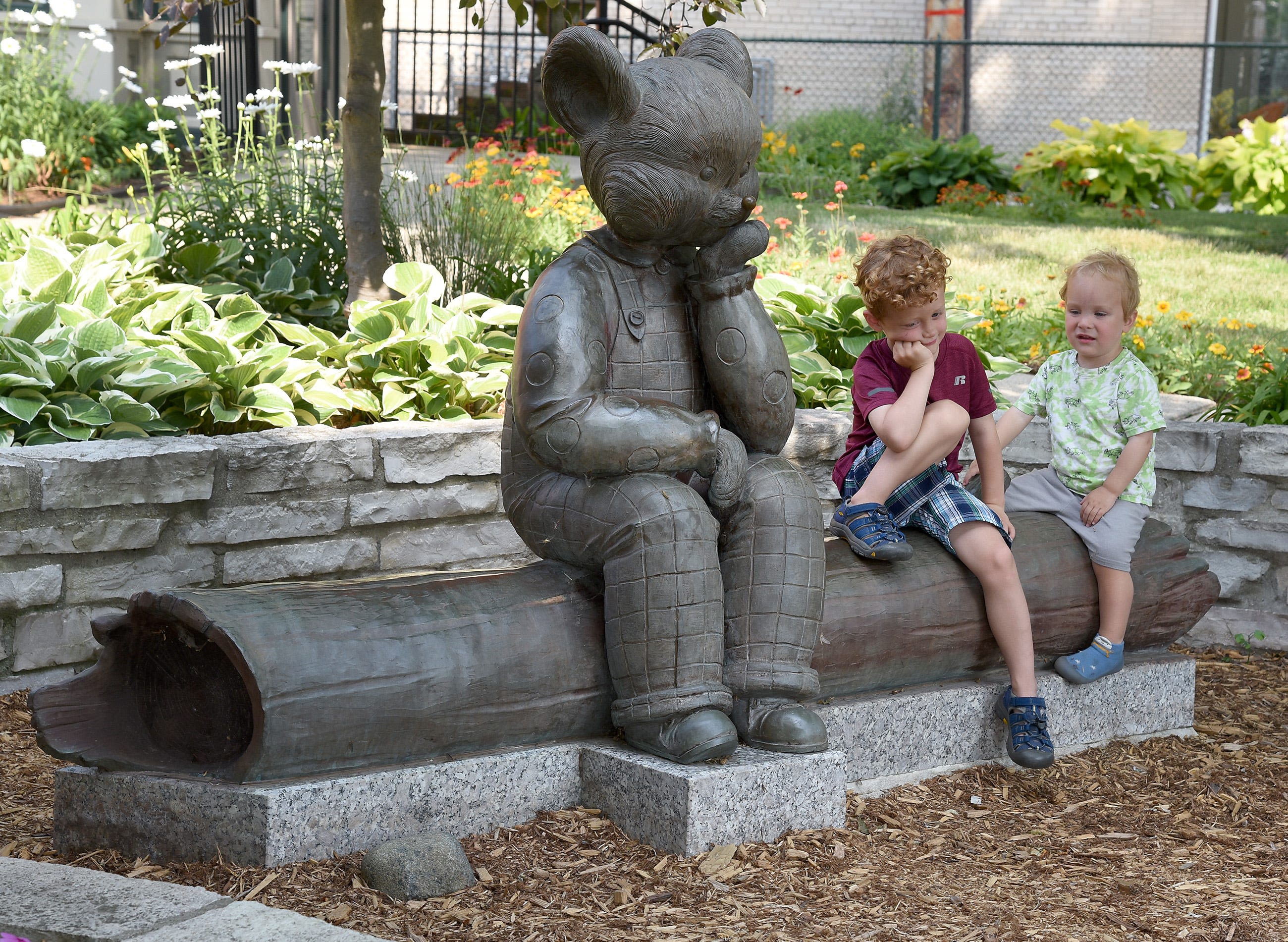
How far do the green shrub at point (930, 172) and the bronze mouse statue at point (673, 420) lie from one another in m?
9.79

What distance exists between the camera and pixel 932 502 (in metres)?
3.13

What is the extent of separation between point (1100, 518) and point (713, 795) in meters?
1.40

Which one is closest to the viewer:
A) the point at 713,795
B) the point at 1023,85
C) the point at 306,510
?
the point at 713,795

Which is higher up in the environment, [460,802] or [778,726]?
[778,726]

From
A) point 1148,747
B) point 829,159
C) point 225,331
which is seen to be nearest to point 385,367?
point 225,331

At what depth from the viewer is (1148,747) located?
3330 mm

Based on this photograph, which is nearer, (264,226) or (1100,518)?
(1100,518)

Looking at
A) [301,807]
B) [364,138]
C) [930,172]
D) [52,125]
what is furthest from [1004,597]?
[930,172]

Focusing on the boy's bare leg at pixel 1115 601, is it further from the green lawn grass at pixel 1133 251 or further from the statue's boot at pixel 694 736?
the green lawn grass at pixel 1133 251

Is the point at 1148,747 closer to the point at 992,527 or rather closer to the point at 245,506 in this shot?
the point at 992,527

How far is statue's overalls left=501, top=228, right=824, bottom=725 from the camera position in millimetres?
2498

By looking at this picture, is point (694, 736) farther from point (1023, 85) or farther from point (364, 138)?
point (1023, 85)

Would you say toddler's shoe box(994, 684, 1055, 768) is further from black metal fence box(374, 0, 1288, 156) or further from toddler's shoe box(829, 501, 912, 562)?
black metal fence box(374, 0, 1288, 156)

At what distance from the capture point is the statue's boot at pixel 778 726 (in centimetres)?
257
